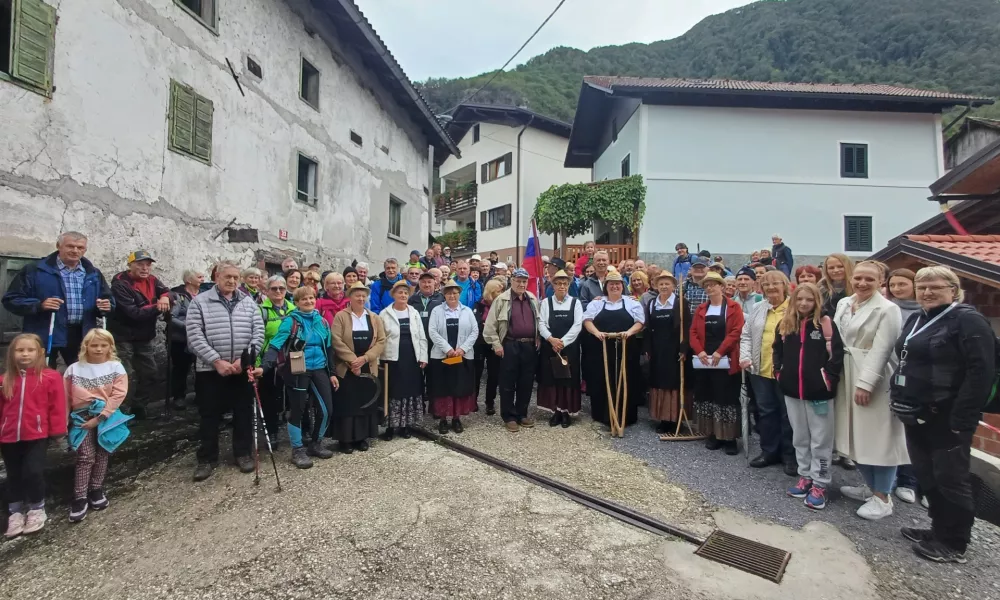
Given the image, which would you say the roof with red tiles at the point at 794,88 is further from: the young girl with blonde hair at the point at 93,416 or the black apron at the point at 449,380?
the young girl with blonde hair at the point at 93,416

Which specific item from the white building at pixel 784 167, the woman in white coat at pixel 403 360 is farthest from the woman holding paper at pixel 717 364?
the white building at pixel 784 167

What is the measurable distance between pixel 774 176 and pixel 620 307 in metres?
14.5

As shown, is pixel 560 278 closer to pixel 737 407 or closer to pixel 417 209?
pixel 737 407

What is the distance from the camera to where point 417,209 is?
15977 mm

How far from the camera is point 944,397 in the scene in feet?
10.4

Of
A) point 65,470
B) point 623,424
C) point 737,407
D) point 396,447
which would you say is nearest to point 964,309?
point 737,407

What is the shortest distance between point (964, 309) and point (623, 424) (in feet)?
11.1

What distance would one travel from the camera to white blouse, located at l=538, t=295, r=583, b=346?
5.98m

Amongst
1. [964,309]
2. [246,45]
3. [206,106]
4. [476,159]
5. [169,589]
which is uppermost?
[476,159]

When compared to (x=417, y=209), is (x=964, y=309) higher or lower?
lower

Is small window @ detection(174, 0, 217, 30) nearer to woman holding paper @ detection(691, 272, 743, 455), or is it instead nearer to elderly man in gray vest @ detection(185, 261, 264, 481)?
elderly man in gray vest @ detection(185, 261, 264, 481)

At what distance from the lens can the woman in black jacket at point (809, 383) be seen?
3.94 meters

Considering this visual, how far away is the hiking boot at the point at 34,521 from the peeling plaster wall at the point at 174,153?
3.11 metres

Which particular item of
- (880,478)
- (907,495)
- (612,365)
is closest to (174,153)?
(612,365)
